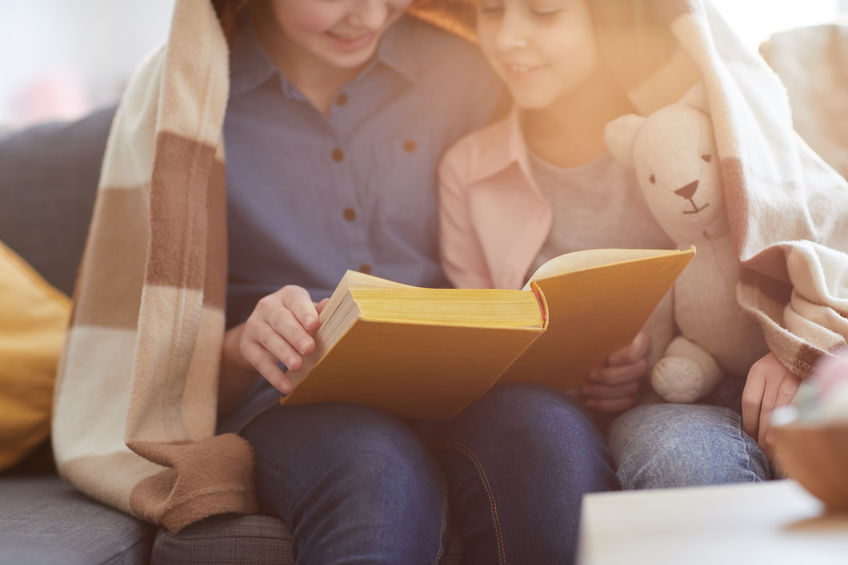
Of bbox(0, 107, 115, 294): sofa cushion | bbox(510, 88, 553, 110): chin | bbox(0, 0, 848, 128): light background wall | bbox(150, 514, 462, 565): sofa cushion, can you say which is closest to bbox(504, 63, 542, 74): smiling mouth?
bbox(510, 88, 553, 110): chin

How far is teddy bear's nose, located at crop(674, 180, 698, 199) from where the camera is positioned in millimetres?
796

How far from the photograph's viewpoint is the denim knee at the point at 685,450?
0.69 metres

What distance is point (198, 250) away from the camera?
0.87 m

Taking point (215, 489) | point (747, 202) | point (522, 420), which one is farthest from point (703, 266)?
point (215, 489)

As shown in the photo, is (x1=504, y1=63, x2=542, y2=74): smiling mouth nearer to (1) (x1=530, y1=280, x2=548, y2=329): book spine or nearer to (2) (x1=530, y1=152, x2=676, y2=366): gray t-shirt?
(2) (x1=530, y1=152, x2=676, y2=366): gray t-shirt

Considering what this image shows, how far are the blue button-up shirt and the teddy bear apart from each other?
291 millimetres

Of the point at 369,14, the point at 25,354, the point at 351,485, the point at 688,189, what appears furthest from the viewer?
the point at 25,354

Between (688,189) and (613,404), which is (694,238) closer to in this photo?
(688,189)

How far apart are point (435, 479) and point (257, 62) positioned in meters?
0.61

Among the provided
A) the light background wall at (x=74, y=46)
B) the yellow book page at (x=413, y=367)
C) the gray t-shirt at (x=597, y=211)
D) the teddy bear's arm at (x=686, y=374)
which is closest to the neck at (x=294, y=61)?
the gray t-shirt at (x=597, y=211)

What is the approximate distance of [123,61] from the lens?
2738 millimetres

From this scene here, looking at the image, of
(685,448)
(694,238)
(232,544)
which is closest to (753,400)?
(685,448)

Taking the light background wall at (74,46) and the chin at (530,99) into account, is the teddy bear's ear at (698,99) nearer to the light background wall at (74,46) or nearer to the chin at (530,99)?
the chin at (530,99)

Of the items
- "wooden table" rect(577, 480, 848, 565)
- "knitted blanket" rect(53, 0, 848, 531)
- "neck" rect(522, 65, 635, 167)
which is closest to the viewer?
"wooden table" rect(577, 480, 848, 565)
